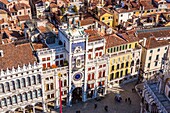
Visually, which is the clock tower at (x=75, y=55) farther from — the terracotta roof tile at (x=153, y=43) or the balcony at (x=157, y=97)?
the terracotta roof tile at (x=153, y=43)

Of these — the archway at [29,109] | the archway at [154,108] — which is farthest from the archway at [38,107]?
the archway at [154,108]

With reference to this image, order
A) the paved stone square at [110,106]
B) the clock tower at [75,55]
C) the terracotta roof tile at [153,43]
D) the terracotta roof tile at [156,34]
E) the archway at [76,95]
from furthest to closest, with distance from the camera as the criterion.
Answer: the terracotta roof tile at [156,34] < the terracotta roof tile at [153,43] < the archway at [76,95] < the paved stone square at [110,106] < the clock tower at [75,55]

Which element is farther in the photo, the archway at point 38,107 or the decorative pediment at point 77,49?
the archway at point 38,107

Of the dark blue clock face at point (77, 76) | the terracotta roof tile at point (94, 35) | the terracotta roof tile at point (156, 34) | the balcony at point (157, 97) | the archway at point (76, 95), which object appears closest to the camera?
the balcony at point (157, 97)

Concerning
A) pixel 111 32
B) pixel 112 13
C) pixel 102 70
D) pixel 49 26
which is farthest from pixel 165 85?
pixel 112 13

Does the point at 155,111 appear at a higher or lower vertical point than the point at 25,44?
lower

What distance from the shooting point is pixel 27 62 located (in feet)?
221

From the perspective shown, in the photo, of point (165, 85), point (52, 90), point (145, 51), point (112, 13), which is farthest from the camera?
point (112, 13)

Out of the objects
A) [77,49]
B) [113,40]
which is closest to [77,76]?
[77,49]

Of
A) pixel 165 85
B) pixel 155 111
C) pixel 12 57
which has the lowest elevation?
pixel 155 111

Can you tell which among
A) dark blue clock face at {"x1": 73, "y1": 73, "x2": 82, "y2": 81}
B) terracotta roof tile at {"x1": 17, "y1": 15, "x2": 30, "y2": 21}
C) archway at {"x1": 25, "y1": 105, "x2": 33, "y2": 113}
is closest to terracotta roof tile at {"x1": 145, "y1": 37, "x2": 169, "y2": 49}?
dark blue clock face at {"x1": 73, "y1": 73, "x2": 82, "y2": 81}

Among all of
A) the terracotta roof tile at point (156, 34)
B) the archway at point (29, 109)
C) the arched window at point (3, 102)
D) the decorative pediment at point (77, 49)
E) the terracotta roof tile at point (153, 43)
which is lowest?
the archway at point (29, 109)

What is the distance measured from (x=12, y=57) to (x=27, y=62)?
12.4 ft

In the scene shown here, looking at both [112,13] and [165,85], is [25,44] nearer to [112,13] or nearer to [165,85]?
[165,85]
